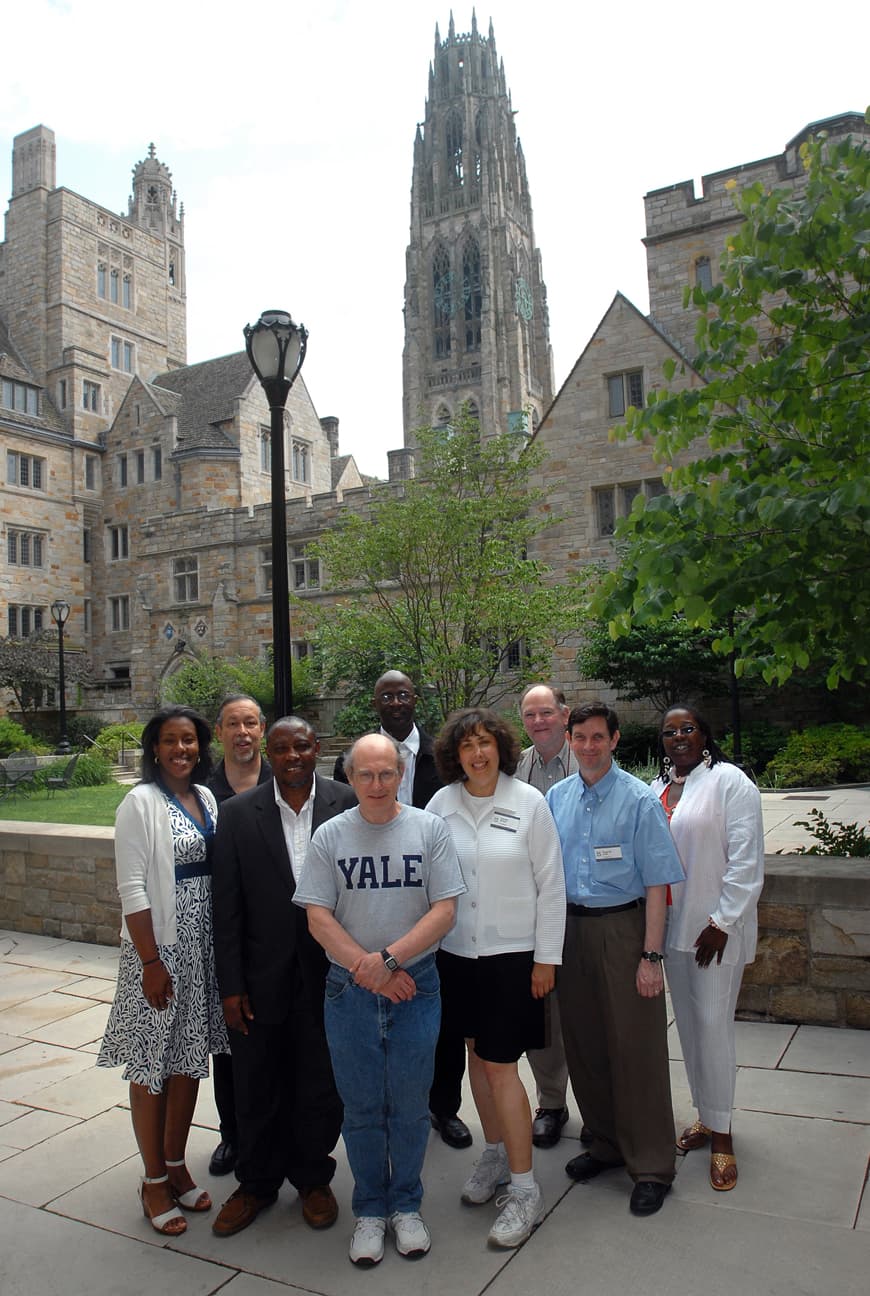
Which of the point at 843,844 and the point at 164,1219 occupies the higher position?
the point at 843,844

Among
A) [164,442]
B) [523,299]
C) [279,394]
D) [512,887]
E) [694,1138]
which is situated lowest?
[694,1138]

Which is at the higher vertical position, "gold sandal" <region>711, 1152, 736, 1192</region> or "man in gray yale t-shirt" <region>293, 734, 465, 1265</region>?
"man in gray yale t-shirt" <region>293, 734, 465, 1265</region>

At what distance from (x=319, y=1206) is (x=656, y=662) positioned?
15.5 metres

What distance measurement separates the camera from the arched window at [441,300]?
228 ft

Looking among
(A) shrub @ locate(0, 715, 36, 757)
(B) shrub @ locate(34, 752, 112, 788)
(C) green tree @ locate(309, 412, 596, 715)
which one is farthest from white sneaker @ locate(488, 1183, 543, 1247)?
(A) shrub @ locate(0, 715, 36, 757)

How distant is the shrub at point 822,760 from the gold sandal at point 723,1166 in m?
12.7

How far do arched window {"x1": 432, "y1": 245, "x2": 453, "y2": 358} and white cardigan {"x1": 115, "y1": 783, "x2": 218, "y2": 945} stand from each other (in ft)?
229

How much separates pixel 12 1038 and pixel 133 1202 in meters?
2.36

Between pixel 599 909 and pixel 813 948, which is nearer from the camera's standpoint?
pixel 599 909

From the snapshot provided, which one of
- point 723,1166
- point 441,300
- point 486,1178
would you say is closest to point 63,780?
point 486,1178

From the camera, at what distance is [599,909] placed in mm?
3596

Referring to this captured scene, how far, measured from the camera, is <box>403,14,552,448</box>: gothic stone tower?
216ft

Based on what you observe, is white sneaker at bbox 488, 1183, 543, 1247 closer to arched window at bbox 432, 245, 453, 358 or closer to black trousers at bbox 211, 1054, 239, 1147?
black trousers at bbox 211, 1054, 239, 1147

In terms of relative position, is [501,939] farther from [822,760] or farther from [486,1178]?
[822,760]
